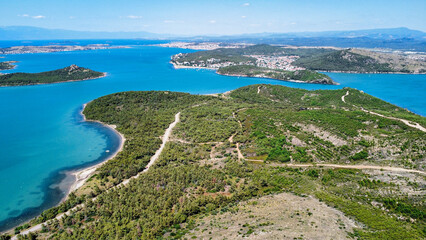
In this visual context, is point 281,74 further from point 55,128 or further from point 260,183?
point 55,128

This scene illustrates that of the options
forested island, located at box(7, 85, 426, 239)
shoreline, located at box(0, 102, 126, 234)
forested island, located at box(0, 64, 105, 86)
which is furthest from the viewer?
→ forested island, located at box(0, 64, 105, 86)

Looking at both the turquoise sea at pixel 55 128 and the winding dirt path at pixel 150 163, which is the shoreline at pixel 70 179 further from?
the winding dirt path at pixel 150 163

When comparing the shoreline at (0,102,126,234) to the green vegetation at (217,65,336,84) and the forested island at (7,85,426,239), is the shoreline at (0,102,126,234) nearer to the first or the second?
the forested island at (7,85,426,239)

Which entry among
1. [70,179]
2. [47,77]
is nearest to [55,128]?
[70,179]

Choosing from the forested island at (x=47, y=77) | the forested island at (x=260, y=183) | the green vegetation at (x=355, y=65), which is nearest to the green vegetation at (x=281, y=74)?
the green vegetation at (x=355, y=65)

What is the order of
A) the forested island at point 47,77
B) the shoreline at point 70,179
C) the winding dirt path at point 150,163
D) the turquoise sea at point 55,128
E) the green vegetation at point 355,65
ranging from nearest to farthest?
the winding dirt path at point 150,163 → the shoreline at point 70,179 → the turquoise sea at point 55,128 → the forested island at point 47,77 → the green vegetation at point 355,65

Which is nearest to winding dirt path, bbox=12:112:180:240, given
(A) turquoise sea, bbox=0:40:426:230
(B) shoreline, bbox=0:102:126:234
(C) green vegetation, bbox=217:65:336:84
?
(B) shoreline, bbox=0:102:126:234
